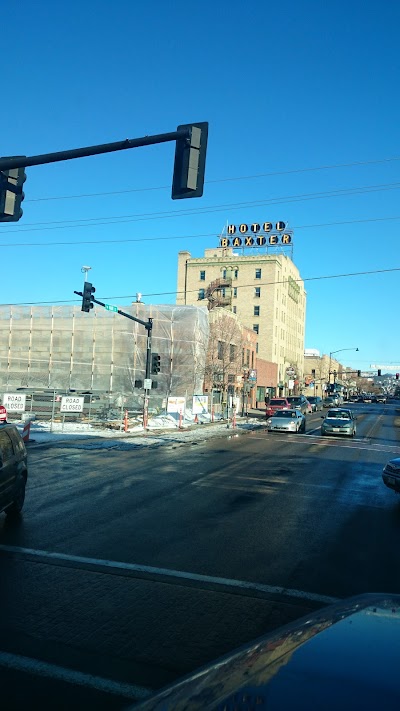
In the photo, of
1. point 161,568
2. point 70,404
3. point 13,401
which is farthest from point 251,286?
point 161,568

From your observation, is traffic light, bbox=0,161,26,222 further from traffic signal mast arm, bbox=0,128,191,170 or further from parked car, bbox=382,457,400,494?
parked car, bbox=382,457,400,494

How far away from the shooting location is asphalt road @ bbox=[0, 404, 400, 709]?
4.25 m

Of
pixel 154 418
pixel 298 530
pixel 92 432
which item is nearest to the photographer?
pixel 298 530

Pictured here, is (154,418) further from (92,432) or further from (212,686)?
(212,686)

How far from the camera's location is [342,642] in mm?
2568

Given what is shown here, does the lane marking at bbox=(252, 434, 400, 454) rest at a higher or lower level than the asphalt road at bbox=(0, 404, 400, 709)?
higher

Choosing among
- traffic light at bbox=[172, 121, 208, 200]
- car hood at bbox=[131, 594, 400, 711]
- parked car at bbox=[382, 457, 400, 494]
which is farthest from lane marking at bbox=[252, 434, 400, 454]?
car hood at bbox=[131, 594, 400, 711]

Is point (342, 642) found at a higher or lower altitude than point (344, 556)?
higher

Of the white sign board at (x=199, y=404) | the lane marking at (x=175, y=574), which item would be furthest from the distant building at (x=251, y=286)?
the lane marking at (x=175, y=574)

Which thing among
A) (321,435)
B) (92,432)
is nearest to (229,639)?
(92,432)

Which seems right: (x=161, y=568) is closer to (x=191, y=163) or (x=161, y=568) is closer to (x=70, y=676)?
(x=70, y=676)

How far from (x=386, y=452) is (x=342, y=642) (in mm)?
20582

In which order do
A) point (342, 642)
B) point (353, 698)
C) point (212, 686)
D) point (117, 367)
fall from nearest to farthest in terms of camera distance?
point (353, 698)
point (212, 686)
point (342, 642)
point (117, 367)

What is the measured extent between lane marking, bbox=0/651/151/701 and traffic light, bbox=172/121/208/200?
7.48m
